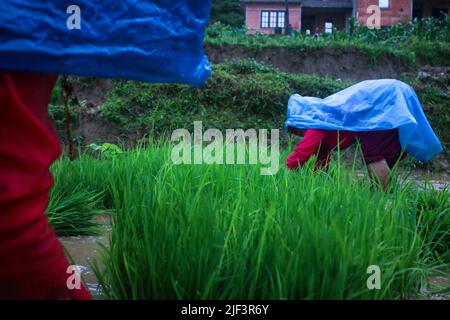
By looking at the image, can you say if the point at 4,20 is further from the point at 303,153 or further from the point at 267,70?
the point at 267,70

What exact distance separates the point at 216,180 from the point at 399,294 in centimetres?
98

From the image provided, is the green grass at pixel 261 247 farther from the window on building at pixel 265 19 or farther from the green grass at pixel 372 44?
the window on building at pixel 265 19

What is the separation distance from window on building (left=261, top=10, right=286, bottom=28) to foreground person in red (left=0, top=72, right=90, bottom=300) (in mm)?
23726

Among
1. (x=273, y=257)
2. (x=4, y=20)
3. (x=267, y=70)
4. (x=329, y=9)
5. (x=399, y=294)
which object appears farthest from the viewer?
(x=329, y=9)

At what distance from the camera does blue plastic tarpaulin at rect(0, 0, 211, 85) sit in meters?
1.11

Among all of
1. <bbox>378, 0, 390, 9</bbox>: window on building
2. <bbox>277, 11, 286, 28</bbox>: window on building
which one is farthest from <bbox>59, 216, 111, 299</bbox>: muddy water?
<bbox>277, 11, 286, 28</bbox>: window on building

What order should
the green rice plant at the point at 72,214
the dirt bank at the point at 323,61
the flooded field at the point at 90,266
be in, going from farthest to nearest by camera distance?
the dirt bank at the point at 323,61 < the green rice plant at the point at 72,214 < the flooded field at the point at 90,266

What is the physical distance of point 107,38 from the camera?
1208 mm

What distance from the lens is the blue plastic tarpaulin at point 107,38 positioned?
3.64ft

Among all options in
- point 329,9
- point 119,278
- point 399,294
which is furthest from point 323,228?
point 329,9

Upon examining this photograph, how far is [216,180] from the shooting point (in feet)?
7.95

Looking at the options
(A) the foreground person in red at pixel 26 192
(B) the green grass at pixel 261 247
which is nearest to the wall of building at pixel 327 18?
(B) the green grass at pixel 261 247

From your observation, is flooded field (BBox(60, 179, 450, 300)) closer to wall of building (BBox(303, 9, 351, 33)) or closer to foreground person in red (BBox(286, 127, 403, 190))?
foreground person in red (BBox(286, 127, 403, 190))

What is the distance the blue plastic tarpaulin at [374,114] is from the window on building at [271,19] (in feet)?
69.8
